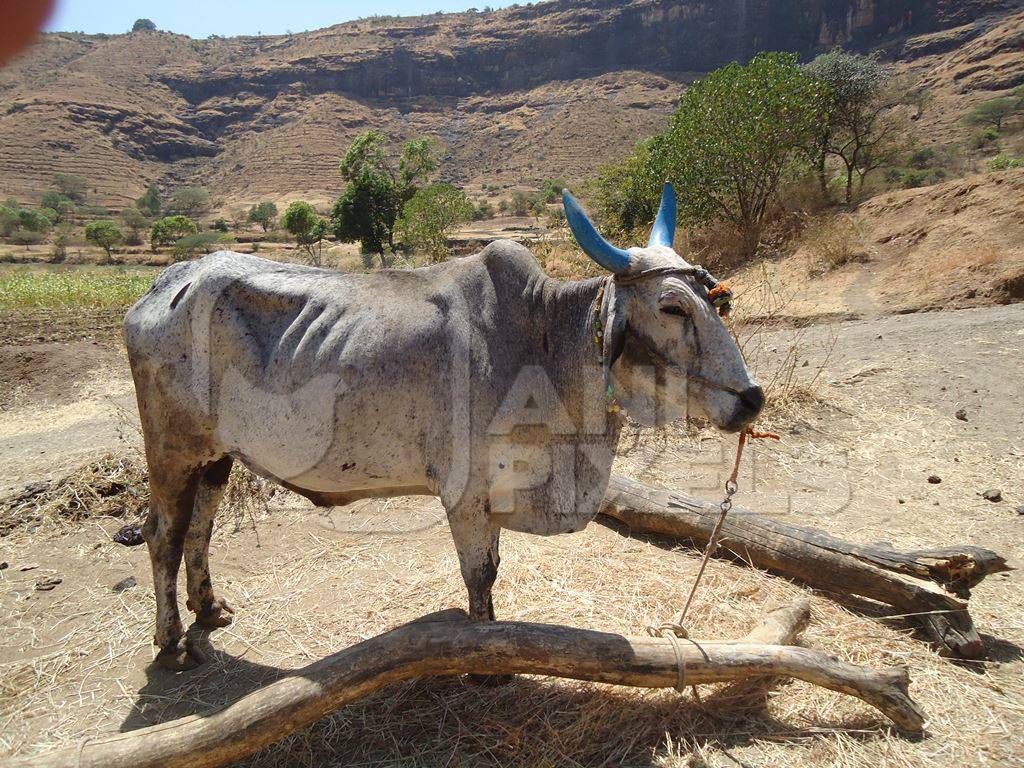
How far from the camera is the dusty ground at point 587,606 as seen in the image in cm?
301

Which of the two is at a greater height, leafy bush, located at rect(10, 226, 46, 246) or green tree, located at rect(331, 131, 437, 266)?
green tree, located at rect(331, 131, 437, 266)

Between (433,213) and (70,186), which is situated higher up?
(70,186)

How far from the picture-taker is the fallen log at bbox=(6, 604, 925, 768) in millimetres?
2492

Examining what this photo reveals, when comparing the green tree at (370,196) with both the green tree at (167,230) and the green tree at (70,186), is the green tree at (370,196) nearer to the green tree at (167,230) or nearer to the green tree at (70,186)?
the green tree at (167,230)

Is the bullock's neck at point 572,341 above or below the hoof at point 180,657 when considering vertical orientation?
above

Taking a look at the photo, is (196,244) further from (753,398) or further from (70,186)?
(753,398)

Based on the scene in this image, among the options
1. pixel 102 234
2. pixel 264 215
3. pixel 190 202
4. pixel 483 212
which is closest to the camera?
pixel 102 234

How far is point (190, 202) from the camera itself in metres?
71.6

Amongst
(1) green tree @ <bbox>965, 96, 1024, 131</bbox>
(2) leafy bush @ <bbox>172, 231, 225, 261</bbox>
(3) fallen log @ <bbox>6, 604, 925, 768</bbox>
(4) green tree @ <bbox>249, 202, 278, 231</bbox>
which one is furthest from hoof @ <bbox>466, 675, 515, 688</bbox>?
(4) green tree @ <bbox>249, 202, 278, 231</bbox>

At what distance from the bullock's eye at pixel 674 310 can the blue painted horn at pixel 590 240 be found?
0.24 m

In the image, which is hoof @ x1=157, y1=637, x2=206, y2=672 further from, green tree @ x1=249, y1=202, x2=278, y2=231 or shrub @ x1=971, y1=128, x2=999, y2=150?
green tree @ x1=249, y1=202, x2=278, y2=231

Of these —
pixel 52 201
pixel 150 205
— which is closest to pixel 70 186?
pixel 150 205

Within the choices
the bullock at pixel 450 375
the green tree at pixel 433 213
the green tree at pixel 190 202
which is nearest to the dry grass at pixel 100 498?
the bullock at pixel 450 375

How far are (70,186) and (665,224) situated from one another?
8450cm
